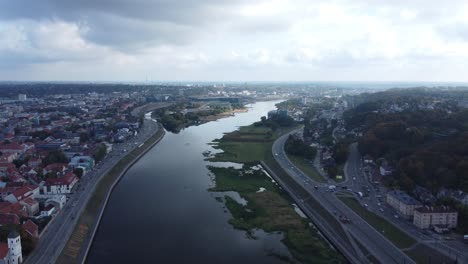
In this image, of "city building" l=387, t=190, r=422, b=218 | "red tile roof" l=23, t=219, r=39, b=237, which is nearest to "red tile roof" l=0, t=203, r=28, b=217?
"red tile roof" l=23, t=219, r=39, b=237

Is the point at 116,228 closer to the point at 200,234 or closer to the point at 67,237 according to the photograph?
the point at 67,237

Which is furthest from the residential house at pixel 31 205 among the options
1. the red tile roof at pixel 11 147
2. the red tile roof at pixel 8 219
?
the red tile roof at pixel 11 147

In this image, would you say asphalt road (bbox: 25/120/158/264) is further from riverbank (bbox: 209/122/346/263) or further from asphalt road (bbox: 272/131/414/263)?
asphalt road (bbox: 272/131/414/263)

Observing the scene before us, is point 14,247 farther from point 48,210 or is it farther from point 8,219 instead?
point 48,210

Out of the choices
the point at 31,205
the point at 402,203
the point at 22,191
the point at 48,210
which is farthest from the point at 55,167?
the point at 402,203

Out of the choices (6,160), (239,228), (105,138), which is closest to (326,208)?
(239,228)

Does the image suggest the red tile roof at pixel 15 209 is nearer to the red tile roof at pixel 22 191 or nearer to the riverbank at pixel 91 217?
the red tile roof at pixel 22 191
